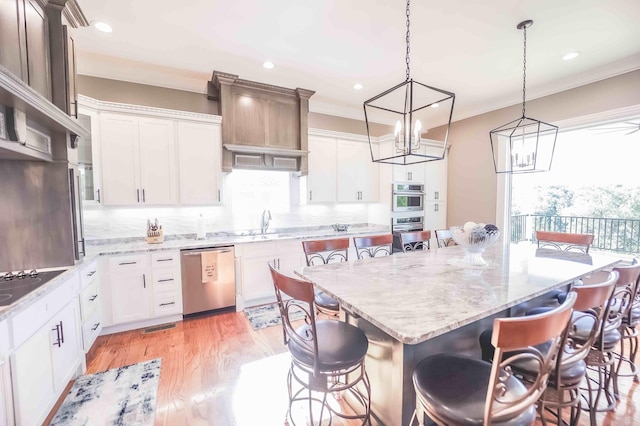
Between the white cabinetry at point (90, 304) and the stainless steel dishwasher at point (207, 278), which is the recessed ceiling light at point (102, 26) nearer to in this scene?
the white cabinetry at point (90, 304)

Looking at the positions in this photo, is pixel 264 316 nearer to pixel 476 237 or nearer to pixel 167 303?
pixel 167 303

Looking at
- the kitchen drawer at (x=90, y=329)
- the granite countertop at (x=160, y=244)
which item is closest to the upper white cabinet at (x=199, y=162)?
Result: the granite countertop at (x=160, y=244)

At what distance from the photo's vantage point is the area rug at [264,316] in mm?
3096

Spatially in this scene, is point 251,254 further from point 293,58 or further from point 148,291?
point 293,58

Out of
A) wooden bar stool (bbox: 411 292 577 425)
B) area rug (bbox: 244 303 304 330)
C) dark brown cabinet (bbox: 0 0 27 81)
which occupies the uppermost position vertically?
dark brown cabinet (bbox: 0 0 27 81)

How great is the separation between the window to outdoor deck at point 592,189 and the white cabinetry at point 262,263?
3.58m

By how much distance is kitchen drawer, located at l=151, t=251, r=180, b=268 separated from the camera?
3.01m

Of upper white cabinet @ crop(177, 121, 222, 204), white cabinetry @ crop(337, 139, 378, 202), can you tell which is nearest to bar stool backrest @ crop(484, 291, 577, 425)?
upper white cabinet @ crop(177, 121, 222, 204)

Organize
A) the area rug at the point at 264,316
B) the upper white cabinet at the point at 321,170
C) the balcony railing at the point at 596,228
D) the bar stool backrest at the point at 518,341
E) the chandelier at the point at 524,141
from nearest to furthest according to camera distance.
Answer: the bar stool backrest at the point at 518,341 < the chandelier at the point at 524,141 < the area rug at the point at 264,316 < the upper white cabinet at the point at 321,170 < the balcony railing at the point at 596,228

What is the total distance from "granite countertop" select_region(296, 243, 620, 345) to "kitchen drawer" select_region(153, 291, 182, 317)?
6.49ft

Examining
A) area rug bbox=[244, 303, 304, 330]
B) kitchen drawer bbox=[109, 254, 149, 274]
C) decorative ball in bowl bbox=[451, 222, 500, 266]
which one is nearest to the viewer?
decorative ball in bowl bbox=[451, 222, 500, 266]

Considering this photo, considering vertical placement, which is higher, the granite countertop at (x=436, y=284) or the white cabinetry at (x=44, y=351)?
the granite countertop at (x=436, y=284)

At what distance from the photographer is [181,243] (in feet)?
10.6

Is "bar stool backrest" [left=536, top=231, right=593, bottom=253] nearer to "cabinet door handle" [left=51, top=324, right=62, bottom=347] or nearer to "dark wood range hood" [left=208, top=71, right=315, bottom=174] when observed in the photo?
"dark wood range hood" [left=208, top=71, right=315, bottom=174]
